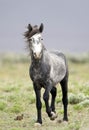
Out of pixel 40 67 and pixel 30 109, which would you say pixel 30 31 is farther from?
pixel 30 109

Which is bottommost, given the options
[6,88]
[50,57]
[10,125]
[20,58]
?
[20,58]

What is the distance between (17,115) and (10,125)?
5.56 feet

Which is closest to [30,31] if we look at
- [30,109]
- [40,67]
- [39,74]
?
[40,67]

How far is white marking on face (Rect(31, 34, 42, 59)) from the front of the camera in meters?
16.5

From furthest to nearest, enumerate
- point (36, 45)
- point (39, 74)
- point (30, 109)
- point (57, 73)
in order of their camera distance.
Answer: point (30, 109) → point (57, 73) → point (39, 74) → point (36, 45)

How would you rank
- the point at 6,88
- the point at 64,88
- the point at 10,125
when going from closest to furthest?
the point at 10,125 → the point at 64,88 → the point at 6,88

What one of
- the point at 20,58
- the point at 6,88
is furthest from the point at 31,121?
the point at 20,58

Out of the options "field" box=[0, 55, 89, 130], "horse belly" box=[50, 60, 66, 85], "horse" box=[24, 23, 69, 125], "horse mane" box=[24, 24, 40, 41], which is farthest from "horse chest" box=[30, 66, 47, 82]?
"field" box=[0, 55, 89, 130]

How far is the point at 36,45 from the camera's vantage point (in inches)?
654

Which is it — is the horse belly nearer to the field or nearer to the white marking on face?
the white marking on face

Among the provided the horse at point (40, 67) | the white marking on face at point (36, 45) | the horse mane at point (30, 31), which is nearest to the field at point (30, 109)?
the horse at point (40, 67)

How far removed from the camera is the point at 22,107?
1984cm

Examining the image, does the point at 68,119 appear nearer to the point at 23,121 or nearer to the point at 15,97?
the point at 23,121

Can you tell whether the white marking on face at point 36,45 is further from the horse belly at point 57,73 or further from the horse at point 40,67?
the horse belly at point 57,73
